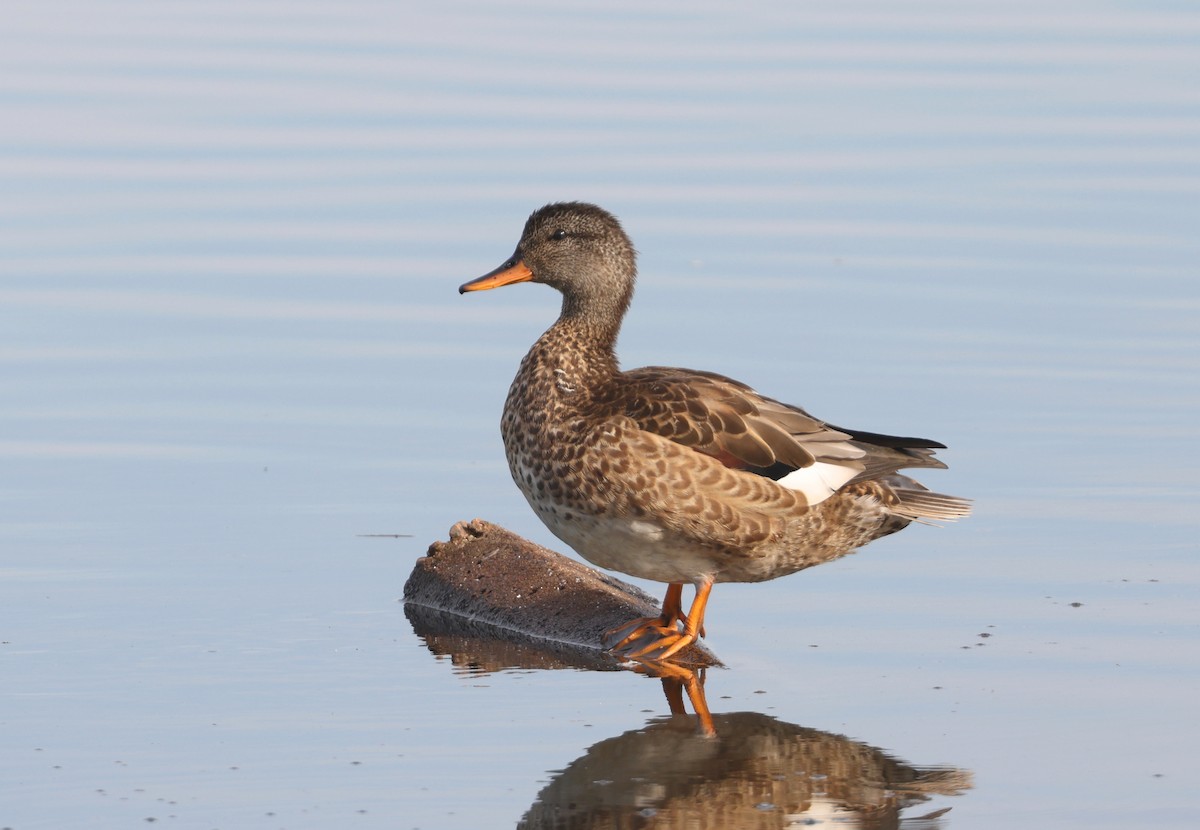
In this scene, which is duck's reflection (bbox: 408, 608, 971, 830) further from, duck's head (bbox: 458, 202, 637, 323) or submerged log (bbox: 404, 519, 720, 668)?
duck's head (bbox: 458, 202, 637, 323)

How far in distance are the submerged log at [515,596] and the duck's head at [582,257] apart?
3.03 ft

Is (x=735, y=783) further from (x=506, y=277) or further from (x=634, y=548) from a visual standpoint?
(x=506, y=277)

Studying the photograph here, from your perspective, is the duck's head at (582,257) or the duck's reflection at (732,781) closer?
the duck's reflection at (732,781)

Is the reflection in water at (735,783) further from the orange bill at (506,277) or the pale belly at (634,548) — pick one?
the orange bill at (506,277)

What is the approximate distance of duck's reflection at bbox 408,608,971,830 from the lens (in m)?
5.69

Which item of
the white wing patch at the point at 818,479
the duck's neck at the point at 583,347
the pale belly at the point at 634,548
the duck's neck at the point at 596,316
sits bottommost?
the pale belly at the point at 634,548

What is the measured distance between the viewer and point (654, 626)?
7.36 m

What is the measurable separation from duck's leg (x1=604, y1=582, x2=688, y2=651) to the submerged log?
0.06m

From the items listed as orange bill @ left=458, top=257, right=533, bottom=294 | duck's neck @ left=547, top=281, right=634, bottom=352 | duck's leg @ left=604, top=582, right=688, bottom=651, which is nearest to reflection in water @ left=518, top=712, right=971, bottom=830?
duck's leg @ left=604, top=582, right=688, bottom=651

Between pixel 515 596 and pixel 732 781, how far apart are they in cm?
185

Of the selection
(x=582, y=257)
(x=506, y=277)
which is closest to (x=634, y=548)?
(x=582, y=257)

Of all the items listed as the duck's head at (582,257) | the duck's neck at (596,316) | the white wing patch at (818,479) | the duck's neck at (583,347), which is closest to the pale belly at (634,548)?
the white wing patch at (818,479)

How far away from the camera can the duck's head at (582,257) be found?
8.08 m

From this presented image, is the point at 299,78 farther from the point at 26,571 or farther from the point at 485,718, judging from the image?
the point at 485,718
